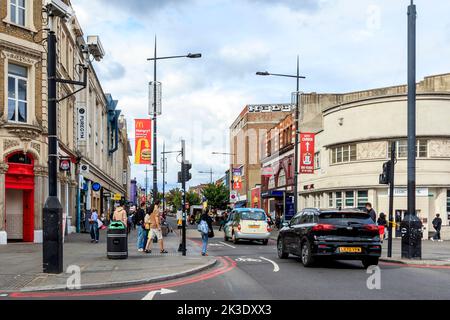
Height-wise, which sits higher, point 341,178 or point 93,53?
point 93,53

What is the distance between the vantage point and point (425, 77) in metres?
43.2

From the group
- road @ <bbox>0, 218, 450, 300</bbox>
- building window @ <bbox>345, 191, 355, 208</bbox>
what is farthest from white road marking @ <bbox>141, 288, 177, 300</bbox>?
building window @ <bbox>345, 191, 355, 208</bbox>

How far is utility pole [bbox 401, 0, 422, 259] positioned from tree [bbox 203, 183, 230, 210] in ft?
237

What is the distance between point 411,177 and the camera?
17.2 meters

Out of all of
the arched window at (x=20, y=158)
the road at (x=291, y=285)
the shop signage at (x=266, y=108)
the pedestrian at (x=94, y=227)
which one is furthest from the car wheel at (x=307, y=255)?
the shop signage at (x=266, y=108)

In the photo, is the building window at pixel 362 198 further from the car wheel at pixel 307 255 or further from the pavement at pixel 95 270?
the car wheel at pixel 307 255

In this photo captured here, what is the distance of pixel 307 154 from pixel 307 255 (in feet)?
74.2

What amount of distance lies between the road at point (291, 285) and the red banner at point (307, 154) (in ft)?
68.0

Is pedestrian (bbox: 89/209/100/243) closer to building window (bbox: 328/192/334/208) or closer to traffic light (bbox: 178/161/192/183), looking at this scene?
traffic light (bbox: 178/161/192/183)

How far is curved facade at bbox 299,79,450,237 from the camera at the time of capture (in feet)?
109

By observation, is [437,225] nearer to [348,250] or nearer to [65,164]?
[348,250]
